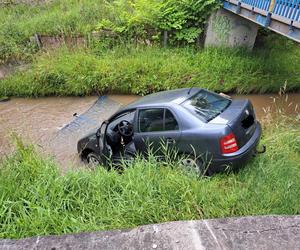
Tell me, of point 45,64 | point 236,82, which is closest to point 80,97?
point 45,64

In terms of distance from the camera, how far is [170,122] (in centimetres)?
499

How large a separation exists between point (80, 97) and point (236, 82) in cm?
585

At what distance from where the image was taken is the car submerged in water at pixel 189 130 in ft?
14.7

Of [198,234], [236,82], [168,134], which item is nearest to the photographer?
[198,234]

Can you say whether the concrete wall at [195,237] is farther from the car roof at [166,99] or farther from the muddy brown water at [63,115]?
the muddy brown water at [63,115]

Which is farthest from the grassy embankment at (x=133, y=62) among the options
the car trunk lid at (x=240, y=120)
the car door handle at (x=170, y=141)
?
the car door handle at (x=170, y=141)

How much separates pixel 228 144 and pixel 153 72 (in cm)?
696

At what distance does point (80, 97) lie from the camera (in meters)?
11.3

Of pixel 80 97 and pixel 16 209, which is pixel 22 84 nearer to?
pixel 80 97

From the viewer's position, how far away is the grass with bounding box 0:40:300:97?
10.6 meters

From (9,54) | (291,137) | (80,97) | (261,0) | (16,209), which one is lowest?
(80,97)

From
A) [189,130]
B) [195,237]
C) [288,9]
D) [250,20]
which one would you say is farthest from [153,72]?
[195,237]

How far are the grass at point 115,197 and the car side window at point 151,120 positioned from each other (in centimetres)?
127

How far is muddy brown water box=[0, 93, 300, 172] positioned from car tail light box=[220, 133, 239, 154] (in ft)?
13.6
